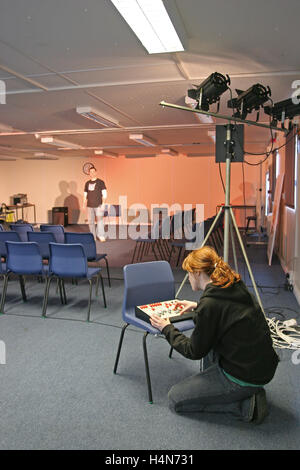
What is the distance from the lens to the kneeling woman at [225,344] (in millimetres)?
2135

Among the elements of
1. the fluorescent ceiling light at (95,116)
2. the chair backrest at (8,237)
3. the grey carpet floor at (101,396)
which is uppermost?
the fluorescent ceiling light at (95,116)

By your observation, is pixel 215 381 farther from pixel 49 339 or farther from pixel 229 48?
pixel 229 48

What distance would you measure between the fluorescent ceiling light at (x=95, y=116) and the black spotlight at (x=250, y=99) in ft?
8.83

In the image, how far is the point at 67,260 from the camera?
429 centimetres

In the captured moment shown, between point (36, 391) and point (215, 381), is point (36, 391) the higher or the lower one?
the lower one

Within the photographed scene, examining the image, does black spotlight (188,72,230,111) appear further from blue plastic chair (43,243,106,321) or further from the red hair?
blue plastic chair (43,243,106,321)

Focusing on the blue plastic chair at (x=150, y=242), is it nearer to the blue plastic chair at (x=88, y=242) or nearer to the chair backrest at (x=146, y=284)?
the blue plastic chair at (x=88, y=242)

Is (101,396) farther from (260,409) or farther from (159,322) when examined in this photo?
(260,409)

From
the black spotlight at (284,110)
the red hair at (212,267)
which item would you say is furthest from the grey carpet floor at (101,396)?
the black spotlight at (284,110)

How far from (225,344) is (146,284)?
1.03 metres

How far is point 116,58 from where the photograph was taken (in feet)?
11.8

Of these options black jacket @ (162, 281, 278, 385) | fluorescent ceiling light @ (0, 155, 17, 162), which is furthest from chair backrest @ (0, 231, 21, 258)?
fluorescent ceiling light @ (0, 155, 17, 162)

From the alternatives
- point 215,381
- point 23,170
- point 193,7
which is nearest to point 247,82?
point 193,7
